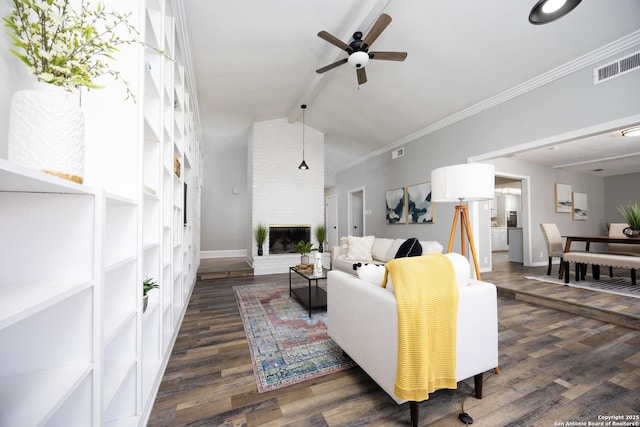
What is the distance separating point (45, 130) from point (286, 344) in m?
2.12

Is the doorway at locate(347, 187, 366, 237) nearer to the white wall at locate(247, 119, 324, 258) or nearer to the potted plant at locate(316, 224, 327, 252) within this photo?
the white wall at locate(247, 119, 324, 258)

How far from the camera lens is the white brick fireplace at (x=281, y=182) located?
5.67 m

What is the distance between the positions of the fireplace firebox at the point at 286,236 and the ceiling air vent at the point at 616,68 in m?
5.01

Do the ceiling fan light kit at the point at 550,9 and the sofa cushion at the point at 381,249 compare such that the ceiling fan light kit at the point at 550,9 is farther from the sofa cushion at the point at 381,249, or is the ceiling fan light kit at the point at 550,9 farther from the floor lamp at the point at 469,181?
the sofa cushion at the point at 381,249

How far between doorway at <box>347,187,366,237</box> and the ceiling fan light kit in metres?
6.25

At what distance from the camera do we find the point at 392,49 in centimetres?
328

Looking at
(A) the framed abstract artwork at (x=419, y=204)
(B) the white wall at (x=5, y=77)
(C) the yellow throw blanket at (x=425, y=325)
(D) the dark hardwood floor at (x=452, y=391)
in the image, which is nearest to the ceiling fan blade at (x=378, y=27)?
(C) the yellow throw blanket at (x=425, y=325)

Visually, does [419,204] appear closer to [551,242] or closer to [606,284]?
[551,242]

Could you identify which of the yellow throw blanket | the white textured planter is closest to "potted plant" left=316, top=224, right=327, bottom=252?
the yellow throw blanket

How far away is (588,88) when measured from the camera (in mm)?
2748

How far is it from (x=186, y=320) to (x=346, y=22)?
153 inches

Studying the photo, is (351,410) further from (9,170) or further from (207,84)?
(207,84)

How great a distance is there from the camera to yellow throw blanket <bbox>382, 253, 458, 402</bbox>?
1248mm

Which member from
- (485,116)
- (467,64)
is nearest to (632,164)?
(485,116)
